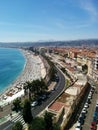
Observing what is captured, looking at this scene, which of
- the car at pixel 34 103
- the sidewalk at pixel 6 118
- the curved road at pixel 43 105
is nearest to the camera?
the curved road at pixel 43 105

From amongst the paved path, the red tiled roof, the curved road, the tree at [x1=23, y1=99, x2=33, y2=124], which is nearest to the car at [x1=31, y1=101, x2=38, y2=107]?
the curved road

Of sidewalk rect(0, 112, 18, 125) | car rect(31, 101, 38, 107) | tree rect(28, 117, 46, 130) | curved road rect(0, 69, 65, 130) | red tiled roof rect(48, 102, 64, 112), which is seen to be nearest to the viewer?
tree rect(28, 117, 46, 130)

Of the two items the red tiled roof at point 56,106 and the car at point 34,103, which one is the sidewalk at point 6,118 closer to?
the car at point 34,103

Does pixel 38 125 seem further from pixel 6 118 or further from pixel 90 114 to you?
pixel 90 114

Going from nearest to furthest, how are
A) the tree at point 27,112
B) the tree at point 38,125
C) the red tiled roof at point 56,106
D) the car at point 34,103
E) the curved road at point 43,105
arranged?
the tree at point 38,125
the tree at point 27,112
the curved road at point 43,105
the red tiled roof at point 56,106
the car at point 34,103

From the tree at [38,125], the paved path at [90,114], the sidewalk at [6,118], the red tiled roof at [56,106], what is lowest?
the sidewalk at [6,118]

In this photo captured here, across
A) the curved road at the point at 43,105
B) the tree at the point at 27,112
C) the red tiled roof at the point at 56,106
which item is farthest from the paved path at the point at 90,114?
the tree at the point at 27,112

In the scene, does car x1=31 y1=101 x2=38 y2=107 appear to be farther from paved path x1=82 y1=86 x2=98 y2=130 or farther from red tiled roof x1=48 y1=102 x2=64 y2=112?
paved path x1=82 y1=86 x2=98 y2=130

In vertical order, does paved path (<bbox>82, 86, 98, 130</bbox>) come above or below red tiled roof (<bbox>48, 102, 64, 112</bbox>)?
below

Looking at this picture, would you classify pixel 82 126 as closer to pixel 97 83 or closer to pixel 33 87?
pixel 33 87

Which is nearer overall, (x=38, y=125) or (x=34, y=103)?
(x=38, y=125)

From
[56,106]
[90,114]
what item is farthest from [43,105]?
[90,114]

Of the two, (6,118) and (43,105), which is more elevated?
(43,105)
